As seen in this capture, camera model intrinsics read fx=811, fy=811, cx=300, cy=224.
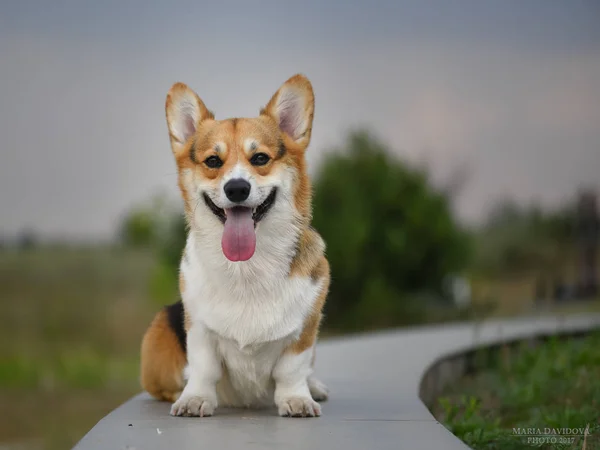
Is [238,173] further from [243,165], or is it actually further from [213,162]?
[213,162]

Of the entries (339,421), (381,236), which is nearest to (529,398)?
(339,421)

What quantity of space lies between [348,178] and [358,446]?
970 centimetres

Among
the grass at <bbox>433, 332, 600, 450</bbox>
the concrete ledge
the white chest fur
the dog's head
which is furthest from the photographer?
the grass at <bbox>433, 332, 600, 450</bbox>

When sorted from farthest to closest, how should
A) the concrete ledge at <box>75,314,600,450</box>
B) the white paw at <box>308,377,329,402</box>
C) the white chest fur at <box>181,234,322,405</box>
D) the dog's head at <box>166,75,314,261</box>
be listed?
the white paw at <box>308,377,329,402</box> < the white chest fur at <box>181,234,322,405</box> < the dog's head at <box>166,75,314,261</box> < the concrete ledge at <box>75,314,600,450</box>

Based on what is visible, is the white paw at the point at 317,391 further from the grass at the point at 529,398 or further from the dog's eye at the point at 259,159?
the dog's eye at the point at 259,159

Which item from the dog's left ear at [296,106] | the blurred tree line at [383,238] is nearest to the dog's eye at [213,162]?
the dog's left ear at [296,106]

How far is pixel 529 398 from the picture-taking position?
5348mm

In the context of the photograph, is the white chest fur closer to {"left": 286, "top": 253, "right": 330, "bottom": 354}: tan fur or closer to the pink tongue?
{"left": 286, "top": 253, "right": 330, "bottom": 354}: tan fur

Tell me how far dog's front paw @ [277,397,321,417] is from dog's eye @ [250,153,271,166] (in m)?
1.09

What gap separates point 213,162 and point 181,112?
0.44 meters

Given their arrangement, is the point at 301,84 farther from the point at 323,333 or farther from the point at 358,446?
the point at 323,333

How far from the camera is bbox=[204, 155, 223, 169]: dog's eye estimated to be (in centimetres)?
348

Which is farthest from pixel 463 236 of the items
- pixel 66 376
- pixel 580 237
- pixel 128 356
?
pixel 66 376

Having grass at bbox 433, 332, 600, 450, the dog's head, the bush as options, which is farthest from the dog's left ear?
the bush
